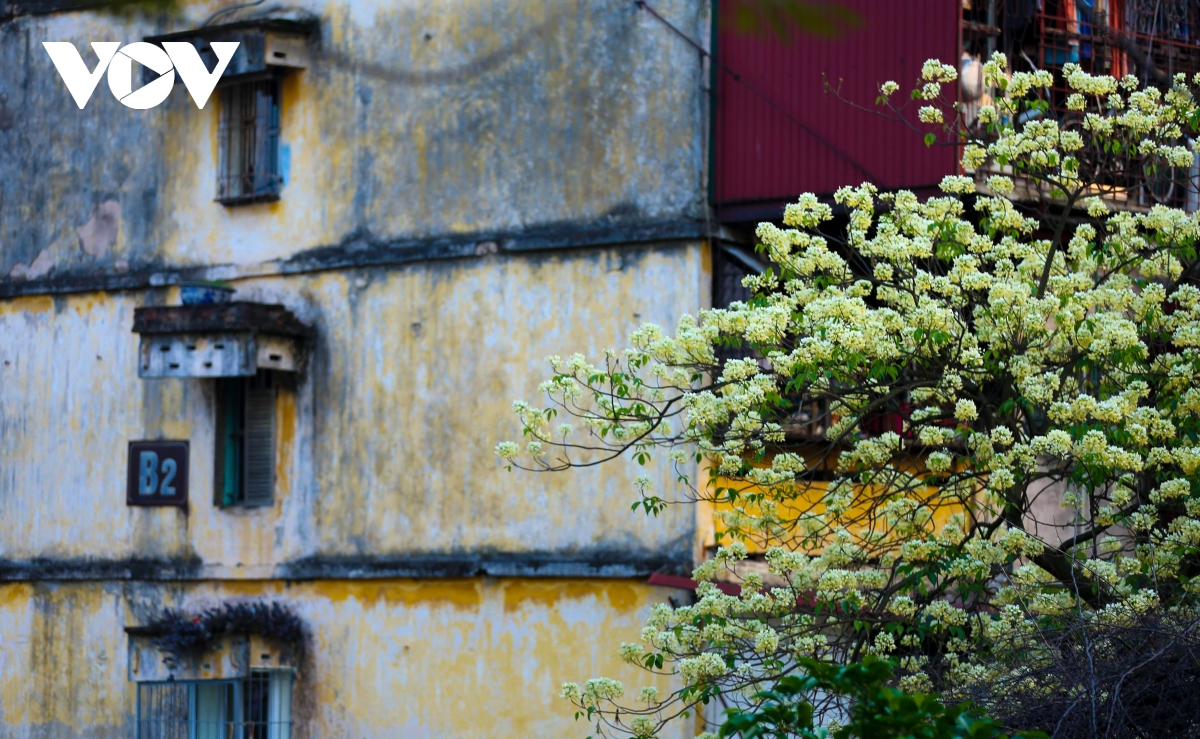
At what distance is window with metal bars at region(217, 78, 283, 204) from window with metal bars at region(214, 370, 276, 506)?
1.68 metres

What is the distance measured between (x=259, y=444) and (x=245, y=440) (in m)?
0.17

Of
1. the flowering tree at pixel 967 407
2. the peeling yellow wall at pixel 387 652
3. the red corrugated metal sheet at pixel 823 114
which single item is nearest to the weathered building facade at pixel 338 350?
the peeling yellow wall at pixel 387 652

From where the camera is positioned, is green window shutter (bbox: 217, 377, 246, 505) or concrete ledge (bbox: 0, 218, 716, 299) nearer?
concrete ledge (bbox: 0, 218, 716, 299)

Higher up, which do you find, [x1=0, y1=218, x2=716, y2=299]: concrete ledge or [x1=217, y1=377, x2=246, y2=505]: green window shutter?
[x1=0, y1=218, x2=716, y2=299]: concrete ledge

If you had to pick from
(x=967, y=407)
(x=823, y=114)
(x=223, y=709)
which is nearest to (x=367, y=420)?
(x=223, y=709)

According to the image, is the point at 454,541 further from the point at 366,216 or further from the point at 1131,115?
the point at 1131,115

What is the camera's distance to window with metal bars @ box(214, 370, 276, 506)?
1480 centimetres

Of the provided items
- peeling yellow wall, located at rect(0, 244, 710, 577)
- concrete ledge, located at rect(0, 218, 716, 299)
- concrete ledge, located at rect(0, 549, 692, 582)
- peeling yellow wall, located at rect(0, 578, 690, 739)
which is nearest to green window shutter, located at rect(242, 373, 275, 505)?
peeling yellow wall, located at rect(0, 244, 710, 577)

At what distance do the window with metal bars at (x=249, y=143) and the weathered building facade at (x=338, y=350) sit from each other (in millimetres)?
27

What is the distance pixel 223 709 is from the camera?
47.3 feet

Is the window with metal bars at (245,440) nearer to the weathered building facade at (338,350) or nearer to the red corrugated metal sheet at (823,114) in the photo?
the weathered building facade at (338,350)

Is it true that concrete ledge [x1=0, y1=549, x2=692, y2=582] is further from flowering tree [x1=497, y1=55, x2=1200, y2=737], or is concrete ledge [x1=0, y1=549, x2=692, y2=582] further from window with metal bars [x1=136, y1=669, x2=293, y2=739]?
flowering tree [x1=497, y1=55, x2=1200, y2=737]

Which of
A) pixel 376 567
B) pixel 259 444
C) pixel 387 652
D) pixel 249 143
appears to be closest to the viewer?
pixel 387 652

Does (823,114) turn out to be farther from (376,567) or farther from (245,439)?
(245,439)
